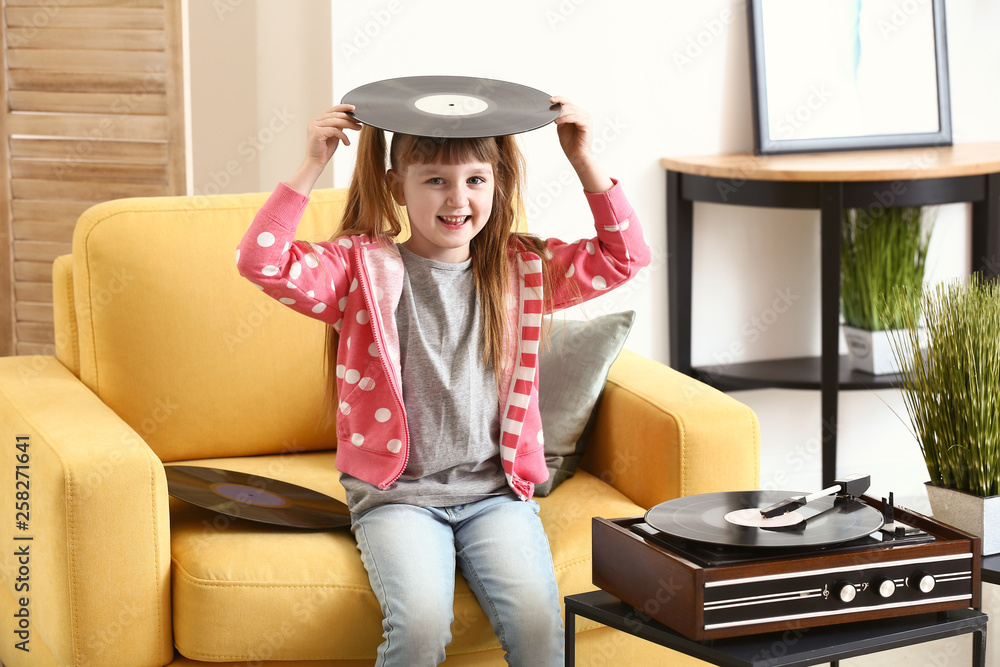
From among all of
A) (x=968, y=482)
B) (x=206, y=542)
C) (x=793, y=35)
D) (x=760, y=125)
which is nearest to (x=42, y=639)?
(x=206, y=542)

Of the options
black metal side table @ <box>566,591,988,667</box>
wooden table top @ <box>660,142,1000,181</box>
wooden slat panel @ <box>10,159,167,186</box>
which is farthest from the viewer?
wooden slat panel @ <box>10,159,167,186</box>

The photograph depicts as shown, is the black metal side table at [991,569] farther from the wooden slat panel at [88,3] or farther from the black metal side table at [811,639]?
the wooden slat panel at [88,3]

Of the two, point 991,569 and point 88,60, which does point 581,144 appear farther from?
point 88,60

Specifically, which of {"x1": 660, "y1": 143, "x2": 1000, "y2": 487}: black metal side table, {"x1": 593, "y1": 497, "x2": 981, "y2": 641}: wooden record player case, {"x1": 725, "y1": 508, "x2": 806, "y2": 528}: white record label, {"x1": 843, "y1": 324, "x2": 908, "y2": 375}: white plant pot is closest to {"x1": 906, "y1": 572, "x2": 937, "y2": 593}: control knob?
{"x1": 593, "y1": 497, "x2": 981, "y2": 641}: wooden record player case

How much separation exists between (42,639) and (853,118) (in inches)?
87.7

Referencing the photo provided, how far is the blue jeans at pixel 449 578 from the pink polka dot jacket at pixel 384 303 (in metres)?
0.08

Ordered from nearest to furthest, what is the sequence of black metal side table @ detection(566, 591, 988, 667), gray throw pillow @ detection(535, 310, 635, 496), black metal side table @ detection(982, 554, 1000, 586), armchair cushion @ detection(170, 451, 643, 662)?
black metal side table @ detection(566, 591, 988, 667) < black metal side table @ detection(982, 554, 1000, 586) < armchair cushion @ detection(170, 451, 643, 662) < gray throw pillow @ detection(535, 310, 635, 496)

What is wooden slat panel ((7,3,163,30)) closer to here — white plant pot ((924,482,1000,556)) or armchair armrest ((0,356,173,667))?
armchair armrest ((0,356,173,667))

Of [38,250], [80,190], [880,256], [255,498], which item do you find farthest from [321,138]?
[880,256]

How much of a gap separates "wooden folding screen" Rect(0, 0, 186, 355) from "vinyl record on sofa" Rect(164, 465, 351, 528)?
1136mm

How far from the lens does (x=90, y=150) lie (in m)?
2.70

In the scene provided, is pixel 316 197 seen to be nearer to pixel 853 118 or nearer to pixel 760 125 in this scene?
pixel 760 125

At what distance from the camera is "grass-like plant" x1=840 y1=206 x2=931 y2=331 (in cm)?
275

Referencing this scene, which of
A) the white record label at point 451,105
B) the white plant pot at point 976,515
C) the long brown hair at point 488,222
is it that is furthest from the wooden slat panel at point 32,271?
the white plant pot at point 976,515
